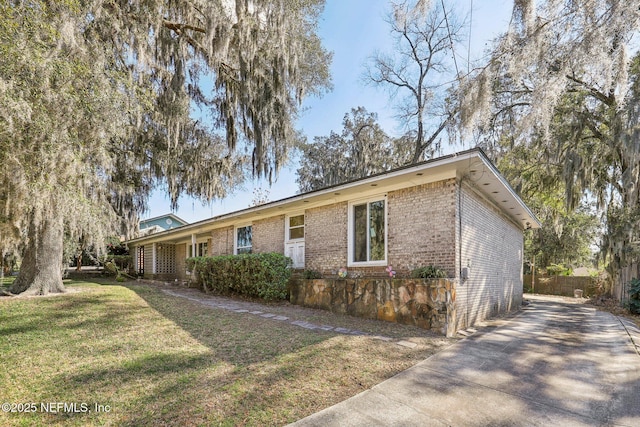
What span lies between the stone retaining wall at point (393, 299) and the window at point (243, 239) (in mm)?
4685

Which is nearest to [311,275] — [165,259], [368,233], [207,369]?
[368,233]

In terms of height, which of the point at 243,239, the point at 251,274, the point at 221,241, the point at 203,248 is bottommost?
the point at 251,274

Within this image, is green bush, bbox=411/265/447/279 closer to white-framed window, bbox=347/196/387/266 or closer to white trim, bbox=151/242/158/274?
white-framed window, bbox=347/196/387/266

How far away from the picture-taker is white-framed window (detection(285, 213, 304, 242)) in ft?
34.4

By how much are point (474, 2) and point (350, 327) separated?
6378 millimetres

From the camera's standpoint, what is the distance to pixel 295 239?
34.7 feet

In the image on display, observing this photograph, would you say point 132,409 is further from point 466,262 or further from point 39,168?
point 466,262

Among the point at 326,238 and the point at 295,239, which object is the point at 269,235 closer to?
the point at 295,239

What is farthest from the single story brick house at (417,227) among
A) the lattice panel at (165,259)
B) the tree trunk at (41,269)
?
Result: the lattice panel at (165,259)

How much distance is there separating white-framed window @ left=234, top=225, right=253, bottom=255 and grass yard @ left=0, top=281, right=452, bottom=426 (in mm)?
5829

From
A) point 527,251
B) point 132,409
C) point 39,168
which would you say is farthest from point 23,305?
point 527,251

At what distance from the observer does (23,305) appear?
7266 millimetres

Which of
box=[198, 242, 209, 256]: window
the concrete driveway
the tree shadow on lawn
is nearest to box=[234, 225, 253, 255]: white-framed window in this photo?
box=[198, 242, 209, 256]: window

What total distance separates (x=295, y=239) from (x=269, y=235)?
57.8 inches
